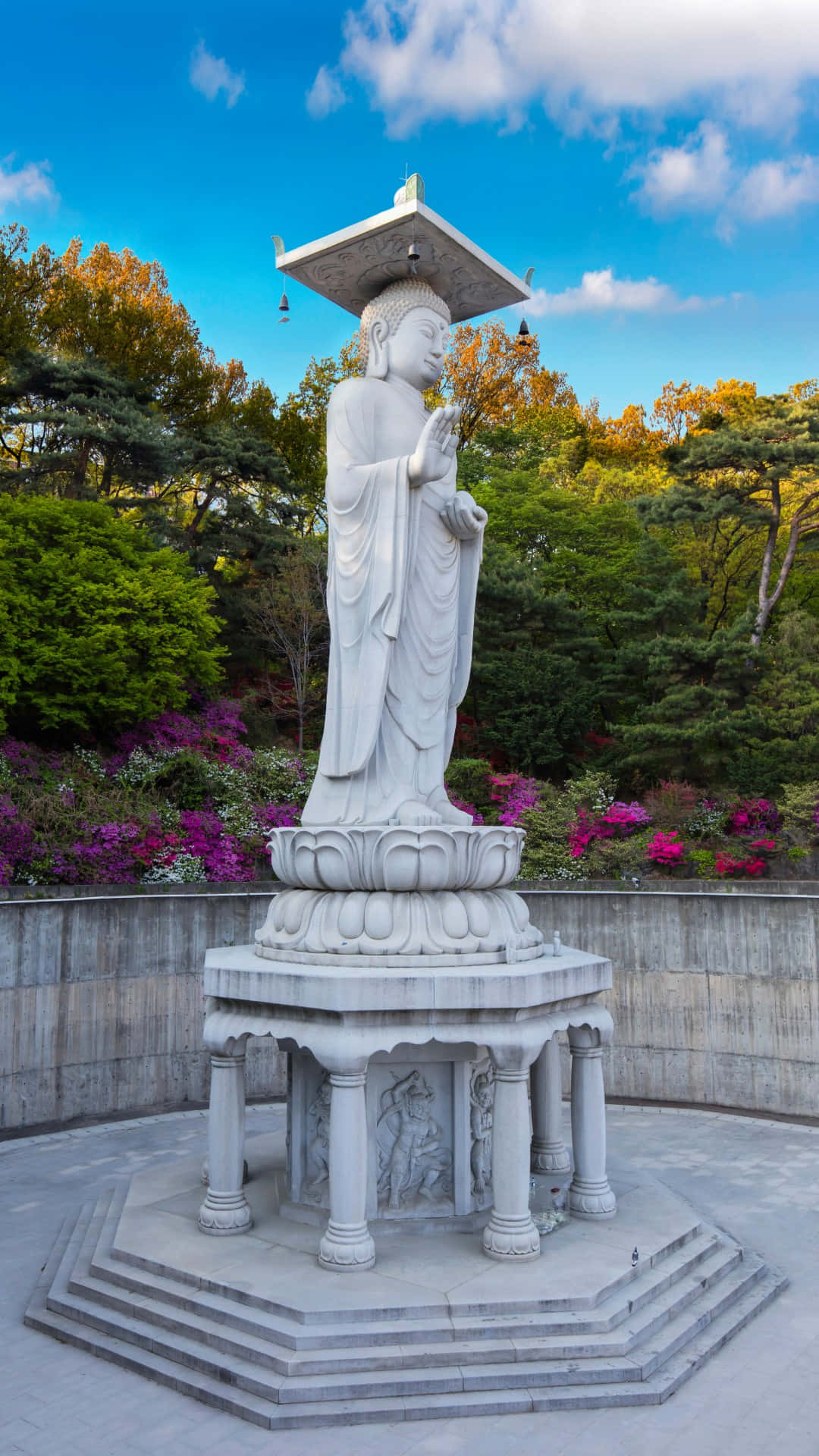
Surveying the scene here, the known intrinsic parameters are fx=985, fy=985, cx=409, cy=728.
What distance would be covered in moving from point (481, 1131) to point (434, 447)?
575cm

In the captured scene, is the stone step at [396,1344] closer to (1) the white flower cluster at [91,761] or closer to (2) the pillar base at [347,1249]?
(2) the pillar base at [347,1249]

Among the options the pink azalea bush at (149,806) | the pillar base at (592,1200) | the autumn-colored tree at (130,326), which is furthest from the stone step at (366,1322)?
the autumn-colored tree at (130,326)

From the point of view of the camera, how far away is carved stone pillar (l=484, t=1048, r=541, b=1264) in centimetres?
717

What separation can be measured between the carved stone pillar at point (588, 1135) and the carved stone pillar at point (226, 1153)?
273cm

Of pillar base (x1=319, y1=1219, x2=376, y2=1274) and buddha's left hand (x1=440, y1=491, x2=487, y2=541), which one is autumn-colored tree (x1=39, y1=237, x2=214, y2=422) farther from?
pillar base (x1=319, y1=1219, x2=376, y2=1274)

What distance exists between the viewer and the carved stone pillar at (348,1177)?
6.95 m

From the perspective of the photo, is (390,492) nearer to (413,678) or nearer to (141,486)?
(413,678)

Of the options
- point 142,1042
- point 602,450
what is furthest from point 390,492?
point 602,450

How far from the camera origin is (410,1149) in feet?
25.8

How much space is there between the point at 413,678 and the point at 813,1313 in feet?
19.1

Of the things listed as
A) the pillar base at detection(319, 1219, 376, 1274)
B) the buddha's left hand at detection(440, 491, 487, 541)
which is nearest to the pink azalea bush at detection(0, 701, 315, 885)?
the buddha's left hand at detection(440, 491, 487, 541)

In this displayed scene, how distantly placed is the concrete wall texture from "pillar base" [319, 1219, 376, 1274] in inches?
250

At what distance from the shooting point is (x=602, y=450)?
123 ft

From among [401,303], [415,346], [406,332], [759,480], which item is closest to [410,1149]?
[415,346]
